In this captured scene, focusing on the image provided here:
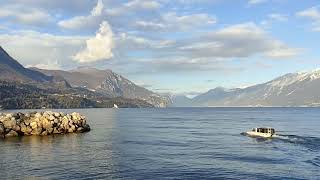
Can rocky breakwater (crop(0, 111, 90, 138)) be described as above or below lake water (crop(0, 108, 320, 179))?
above

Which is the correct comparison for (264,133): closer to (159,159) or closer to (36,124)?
(159,159)

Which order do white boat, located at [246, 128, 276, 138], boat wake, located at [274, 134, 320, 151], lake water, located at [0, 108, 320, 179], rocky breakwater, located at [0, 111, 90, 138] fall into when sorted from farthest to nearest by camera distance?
rocky breakwater, located at [0, 111, 90, 138] < white boat, located at [246, 128, 276, 138] < boat wake, located at [274, 134, 320, 151] < lake water, located at [0, 108, 320, 179]

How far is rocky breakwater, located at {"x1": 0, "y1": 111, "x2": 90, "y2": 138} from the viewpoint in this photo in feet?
519

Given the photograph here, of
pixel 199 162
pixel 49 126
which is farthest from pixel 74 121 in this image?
pixel 199 162

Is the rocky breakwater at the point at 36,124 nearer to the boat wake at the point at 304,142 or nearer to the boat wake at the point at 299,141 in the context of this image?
the boat wake at the point at 299,141

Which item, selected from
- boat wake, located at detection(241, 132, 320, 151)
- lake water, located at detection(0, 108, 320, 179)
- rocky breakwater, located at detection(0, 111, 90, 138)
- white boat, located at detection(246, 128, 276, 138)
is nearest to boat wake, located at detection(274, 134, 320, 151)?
boat wake, located at detection(241, 132, 320, 151)

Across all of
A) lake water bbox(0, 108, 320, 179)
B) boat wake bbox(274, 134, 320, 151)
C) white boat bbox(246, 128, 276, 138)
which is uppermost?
white boat bbox(246, 128, 276, 138)

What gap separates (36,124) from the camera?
163000mm

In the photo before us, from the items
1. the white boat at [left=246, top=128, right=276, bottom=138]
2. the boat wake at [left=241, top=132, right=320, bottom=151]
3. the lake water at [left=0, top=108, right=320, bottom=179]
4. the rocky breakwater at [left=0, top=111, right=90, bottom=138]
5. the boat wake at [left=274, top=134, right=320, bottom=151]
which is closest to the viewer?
the lake water at [left=0, top=108, right=320, bottom=179]

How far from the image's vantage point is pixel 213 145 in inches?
4993

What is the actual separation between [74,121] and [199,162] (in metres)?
96.7

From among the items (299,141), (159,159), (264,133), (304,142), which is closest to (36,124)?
(159,159)

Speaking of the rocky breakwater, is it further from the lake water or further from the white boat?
the white boat

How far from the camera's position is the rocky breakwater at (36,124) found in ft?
519
